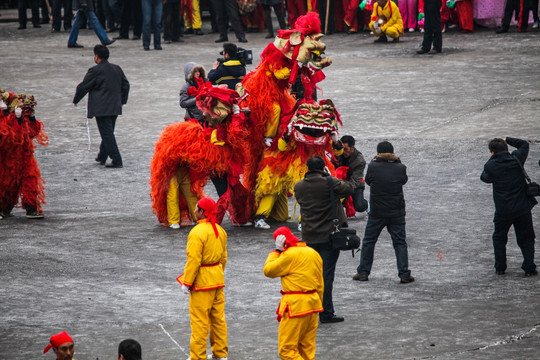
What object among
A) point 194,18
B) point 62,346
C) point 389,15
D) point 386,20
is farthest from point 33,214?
point 194,18

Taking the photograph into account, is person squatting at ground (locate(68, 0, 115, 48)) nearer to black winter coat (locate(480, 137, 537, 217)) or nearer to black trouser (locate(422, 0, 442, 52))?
black trouser (locate(422, 0, 442, 52))

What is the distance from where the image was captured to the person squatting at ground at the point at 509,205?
9.54 m

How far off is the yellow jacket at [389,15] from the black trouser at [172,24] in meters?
4.95

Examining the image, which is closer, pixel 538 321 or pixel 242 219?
pixel 538 321

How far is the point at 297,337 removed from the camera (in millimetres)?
7434

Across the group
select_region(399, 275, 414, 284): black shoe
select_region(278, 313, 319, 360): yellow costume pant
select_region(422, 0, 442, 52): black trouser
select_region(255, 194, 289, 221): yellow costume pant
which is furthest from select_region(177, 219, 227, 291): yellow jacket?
select_region(422, 0, 442, 52): black trouser

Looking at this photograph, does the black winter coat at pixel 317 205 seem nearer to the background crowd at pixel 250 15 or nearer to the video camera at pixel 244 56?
the video camera at pixel 244 56

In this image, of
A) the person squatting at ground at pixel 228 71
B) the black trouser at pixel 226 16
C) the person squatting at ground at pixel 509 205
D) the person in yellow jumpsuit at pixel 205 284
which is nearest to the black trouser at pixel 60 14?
the black trouser at pixel 226 16

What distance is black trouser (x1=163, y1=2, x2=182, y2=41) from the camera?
24203mm

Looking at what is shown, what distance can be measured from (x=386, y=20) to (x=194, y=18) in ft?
19.3

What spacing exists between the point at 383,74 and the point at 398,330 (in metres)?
12.1

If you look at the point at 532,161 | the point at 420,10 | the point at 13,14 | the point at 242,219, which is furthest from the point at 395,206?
the point at 13,14

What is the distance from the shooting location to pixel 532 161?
13445mm

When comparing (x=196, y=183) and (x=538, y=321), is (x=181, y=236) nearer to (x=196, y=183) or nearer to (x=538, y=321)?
(x=196, y=183)
